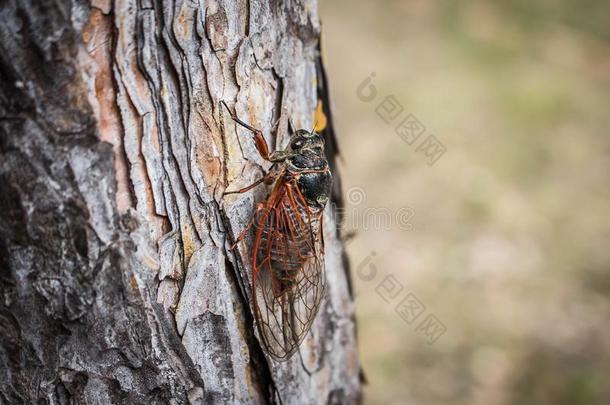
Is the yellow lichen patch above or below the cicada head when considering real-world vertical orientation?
above

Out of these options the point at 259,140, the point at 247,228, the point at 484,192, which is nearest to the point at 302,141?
the point at 259,140

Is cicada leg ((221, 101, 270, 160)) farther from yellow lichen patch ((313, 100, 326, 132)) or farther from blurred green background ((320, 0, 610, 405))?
blurred green background ((320, 0, 610, 405))

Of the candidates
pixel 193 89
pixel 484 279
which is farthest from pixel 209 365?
pixel 484 279

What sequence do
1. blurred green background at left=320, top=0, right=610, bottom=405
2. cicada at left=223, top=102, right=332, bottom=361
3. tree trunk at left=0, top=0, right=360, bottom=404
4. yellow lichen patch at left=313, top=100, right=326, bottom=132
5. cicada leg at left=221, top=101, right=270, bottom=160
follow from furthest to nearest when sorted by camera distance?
blurred green background at left=320, top=0, right=610, bottom=405, yellow lichen patch at left=313, top=100, right=326, bottom=132, cicada at left=223, top=102, right=332, bottom=361, cicada leg at left=221, top=101, right=270, bottom=160, tree trunk at left=0, top=0, right=360, bottom=404

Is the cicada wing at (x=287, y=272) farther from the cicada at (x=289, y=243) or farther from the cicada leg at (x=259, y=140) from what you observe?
the cicada leg at (x=259, y=140)

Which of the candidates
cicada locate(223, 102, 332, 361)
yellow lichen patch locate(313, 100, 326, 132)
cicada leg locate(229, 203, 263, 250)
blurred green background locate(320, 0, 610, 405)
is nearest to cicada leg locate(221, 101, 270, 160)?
cicada locate(223, 102, 332, 361)

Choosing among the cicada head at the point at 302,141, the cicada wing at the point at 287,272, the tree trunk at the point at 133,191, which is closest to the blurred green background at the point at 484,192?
the cicada head at the point at 302,141
